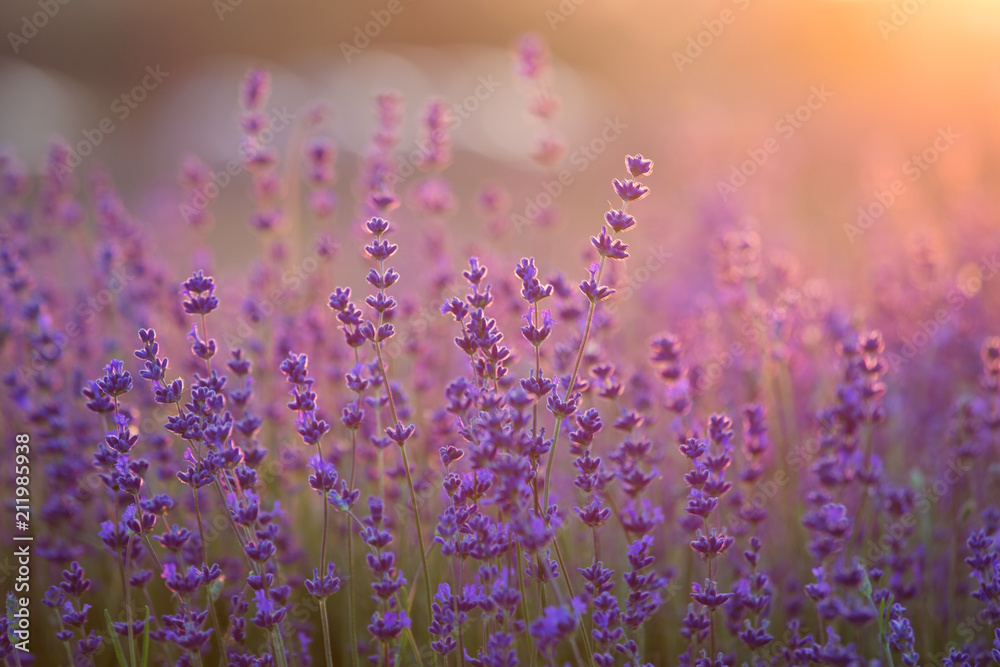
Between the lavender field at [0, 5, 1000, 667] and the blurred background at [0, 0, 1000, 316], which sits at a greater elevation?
the blurred background at [0, 0, 1000, 316]

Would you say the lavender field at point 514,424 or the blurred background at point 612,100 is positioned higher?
the blurred background at point 612,100

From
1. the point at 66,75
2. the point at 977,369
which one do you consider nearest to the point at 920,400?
the point at 977,369

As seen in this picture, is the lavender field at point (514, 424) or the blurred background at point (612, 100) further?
the blurred background at point (612, 100)

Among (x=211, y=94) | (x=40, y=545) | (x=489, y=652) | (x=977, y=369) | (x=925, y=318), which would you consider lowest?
(x=489, y=652)

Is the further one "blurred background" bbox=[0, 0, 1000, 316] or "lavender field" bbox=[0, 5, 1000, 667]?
"blurred background" bbox=[0, 0, 1000, 316]

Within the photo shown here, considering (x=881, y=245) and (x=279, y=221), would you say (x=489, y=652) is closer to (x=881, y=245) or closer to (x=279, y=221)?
(x=279, y=221)
